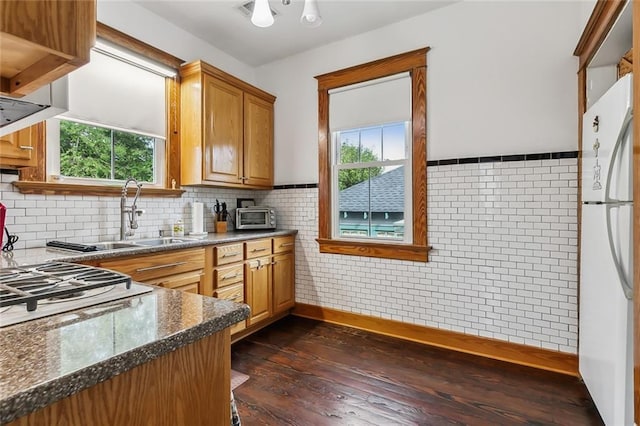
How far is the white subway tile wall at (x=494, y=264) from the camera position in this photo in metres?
2.34

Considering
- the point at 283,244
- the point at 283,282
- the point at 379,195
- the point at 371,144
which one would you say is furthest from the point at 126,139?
the point at 379,195

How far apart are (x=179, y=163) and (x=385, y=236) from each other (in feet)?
6.62

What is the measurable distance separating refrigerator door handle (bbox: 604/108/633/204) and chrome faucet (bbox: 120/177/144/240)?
290 cm

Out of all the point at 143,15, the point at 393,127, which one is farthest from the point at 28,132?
the point at 393,127

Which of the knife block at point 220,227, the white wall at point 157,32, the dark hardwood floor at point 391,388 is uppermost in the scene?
the white wall at point 157,32

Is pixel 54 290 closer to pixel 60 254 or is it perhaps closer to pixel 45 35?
pixel 45 35

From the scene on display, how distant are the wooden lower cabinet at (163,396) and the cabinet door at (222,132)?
7.64ft

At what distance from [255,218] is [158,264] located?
1.40 metres

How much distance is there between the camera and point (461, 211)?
268cm

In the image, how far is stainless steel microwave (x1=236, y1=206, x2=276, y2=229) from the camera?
3391mm

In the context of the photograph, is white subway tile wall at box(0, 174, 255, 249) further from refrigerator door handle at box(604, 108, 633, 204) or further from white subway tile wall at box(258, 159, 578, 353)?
refrigerator door handle at box(604, 108, 633, 204)

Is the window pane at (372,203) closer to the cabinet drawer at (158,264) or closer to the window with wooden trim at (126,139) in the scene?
the cabinet drawer at (158,264)

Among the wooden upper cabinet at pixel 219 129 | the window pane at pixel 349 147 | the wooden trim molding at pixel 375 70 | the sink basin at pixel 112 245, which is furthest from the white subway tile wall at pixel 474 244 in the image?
the wooden trim molding at pixel 375 70

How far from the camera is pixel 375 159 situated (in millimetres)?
3129
